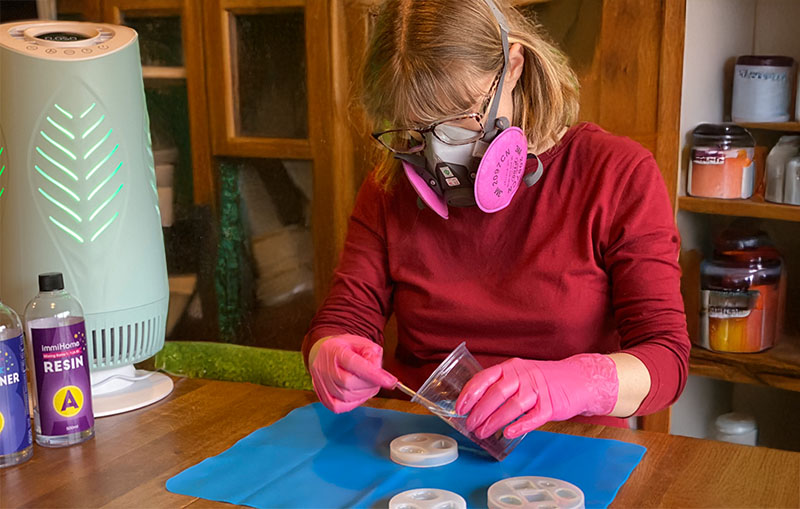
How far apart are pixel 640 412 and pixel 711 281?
718mm

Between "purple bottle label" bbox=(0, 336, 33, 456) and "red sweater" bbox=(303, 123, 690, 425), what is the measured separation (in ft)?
1.37

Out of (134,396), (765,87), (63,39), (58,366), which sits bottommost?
(134,396)

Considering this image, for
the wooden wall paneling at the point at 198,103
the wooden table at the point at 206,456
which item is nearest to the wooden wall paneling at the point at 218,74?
the wooden wall paneling at the point at 198,103

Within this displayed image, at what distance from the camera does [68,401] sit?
1.13 meters

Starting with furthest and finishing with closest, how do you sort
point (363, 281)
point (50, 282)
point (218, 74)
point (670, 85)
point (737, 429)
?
point (218, 74), point (737, 429), point (670, 85), point (363, 281), point (50, 282)

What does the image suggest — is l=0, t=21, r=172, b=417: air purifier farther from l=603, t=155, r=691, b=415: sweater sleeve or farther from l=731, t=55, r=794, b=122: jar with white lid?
l=731, t=55, r=794, b=122: jar with white lid

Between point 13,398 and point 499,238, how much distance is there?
0.73m

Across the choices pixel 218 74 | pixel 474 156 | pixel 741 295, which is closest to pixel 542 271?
pixel 474 156

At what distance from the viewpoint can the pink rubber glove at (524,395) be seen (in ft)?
3.19

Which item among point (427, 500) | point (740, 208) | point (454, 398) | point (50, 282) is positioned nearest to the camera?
point (427, 500)

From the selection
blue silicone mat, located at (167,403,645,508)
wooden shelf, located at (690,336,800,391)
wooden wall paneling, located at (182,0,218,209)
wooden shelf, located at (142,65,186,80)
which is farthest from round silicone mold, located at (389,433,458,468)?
wooden shelf, located at (142,65,186,80)

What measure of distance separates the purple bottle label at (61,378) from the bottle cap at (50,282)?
2.1 inches

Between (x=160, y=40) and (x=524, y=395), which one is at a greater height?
(x=160, y=40)

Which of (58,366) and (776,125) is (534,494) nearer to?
(58,366)
